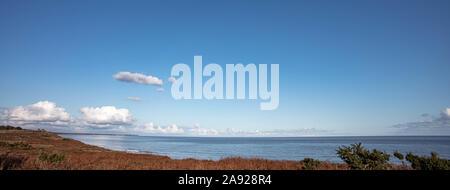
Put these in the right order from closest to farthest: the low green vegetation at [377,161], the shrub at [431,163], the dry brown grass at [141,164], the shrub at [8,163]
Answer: the shrub at [8,163] → the shrub at [431,163] → the low green vegetation at [377,161] → the dry brown grass at [141,164]

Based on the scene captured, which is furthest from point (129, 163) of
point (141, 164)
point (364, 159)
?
point (364, 159)

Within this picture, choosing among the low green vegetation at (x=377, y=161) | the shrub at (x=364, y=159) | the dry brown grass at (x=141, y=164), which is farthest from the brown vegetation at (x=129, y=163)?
the low green vegetation at (x=377, y=161)

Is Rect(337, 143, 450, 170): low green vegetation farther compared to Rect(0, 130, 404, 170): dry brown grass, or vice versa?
Rect(0, 130, 404, 170): dry brown grass

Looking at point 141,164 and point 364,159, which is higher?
point 364,159

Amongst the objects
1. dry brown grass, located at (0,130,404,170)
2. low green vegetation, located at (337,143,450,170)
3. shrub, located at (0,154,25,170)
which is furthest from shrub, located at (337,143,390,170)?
shrub, located at (0,154,25,170)

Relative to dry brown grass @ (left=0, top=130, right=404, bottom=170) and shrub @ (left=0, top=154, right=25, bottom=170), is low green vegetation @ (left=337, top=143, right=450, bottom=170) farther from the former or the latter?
shrub @ (left=0, top=154, right=25, bottom=170)

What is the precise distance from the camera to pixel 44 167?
12.2 m

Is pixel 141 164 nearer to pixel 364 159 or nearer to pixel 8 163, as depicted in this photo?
pixel 8 163

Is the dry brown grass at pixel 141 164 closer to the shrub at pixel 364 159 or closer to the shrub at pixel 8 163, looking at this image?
the shrub at pixel 8 163

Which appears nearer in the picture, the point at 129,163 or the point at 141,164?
the point at 141,164

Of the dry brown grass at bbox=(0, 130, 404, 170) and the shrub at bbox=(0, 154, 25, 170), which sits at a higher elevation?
the shrub at bbox=(0, 154, 25, 170)

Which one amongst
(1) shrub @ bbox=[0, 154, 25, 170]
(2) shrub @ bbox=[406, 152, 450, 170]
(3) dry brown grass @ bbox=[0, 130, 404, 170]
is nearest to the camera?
(1) shrub @ bbox=[0, 154, 25, 170]
